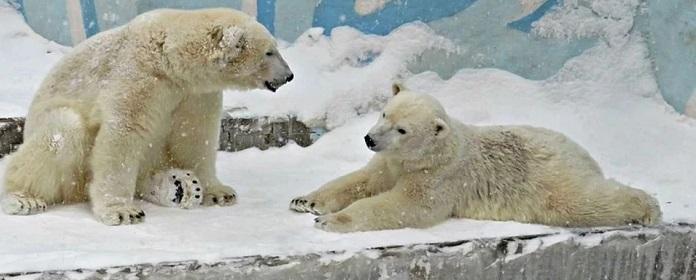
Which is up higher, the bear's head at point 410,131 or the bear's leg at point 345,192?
the bear's head at point 410,131

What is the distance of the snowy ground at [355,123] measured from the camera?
3.77 m

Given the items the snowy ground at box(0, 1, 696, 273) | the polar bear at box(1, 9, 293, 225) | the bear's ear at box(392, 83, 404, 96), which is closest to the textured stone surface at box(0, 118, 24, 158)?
the snowy ground at box(0, 1, 696, 273)

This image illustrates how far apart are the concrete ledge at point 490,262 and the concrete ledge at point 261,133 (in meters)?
2.23

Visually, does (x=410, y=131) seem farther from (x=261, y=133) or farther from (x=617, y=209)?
(x=261, y=133)

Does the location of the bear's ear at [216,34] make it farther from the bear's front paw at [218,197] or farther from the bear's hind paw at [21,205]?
the bear's hind paw at [21,205]

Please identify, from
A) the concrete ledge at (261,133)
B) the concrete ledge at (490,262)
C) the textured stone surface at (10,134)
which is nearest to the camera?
the concrete ledge at (490,262)

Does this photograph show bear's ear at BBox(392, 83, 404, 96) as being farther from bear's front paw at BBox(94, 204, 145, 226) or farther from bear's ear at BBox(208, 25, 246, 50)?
bear's front paw at BBox(94, 204, 145, 226)

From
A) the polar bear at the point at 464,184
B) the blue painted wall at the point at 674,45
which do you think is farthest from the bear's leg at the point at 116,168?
the blue painted wall at the point at 674,45

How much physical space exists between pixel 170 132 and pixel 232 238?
2.45ft

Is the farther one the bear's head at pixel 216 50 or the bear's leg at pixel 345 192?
→ the bear's leg at pixel 345 192

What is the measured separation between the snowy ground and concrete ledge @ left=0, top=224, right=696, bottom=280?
0.11m

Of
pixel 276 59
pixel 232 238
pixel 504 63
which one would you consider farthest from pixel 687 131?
pixel 232 238

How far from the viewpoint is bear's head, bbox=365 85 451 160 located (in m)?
3.90

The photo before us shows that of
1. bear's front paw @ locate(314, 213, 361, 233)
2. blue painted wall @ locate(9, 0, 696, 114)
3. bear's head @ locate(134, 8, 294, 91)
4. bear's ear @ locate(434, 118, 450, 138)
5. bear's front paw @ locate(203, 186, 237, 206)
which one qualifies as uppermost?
blue painted wall @ locate(9, 0, 696, 114)
